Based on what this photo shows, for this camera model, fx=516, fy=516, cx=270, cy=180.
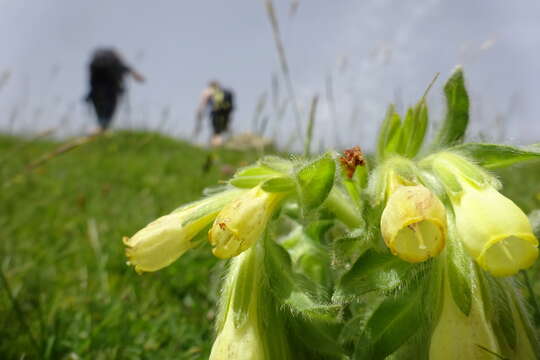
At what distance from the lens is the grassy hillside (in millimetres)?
1972

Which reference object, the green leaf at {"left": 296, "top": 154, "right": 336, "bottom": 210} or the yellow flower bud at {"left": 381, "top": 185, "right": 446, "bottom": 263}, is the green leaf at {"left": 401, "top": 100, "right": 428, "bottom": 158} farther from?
the yellow flower bud at {"left": 381, "top": 185, "right": 446, "bottom": 263}

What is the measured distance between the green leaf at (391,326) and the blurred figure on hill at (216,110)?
3831mm

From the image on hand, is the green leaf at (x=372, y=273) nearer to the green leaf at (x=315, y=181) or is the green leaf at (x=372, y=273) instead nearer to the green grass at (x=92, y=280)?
the green leaf at (x=315, y=181)

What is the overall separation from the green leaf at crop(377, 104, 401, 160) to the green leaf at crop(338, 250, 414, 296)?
0.37m

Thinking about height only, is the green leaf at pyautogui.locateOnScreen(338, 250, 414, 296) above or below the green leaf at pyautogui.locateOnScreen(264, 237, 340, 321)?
above

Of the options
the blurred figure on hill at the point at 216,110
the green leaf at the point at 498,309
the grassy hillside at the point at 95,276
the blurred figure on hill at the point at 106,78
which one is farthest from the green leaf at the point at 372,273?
the blurred figure on hill at the point at 106,78

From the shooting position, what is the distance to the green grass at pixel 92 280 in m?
1.97

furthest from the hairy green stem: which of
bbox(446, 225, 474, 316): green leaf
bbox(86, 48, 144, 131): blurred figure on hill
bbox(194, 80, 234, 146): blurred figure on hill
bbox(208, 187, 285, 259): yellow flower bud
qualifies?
bbox(86, 48, 144, 131): blurred figure on hill

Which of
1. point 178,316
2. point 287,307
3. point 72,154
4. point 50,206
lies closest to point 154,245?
point 287,307

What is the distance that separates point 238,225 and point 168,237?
0.21 m

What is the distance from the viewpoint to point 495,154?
1.35 m

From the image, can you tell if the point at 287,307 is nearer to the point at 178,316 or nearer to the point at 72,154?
the point at 178,316

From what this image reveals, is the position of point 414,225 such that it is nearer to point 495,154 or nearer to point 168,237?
point 495,154

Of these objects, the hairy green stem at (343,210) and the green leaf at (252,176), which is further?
the hairy green stem at (343,210)
